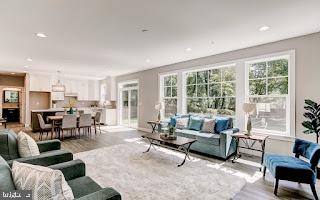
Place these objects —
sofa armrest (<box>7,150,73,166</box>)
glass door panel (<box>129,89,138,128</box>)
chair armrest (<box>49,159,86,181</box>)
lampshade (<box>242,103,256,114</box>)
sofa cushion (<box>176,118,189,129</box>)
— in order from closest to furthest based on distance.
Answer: chair armrest (<box>49,159,86,181</box>) < sofa armrest (<box>7,150,73,166</box>) < lampshade (<box>242,103,256,114</box>) < sofa cushion (<box>176,118,189,129</box>) < glass door panel (<box>129,89,138,128</box>)

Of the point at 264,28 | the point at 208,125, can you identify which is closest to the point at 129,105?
the point at 208,125

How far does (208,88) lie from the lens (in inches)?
225

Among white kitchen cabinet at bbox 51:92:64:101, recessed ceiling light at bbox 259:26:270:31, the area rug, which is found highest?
recessed ceiling light at bbox 259:26:270:31

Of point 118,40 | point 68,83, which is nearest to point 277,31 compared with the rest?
point 118,40

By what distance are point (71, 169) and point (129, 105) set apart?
742cm

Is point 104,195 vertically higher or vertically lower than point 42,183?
lower

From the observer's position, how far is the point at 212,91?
5621mm

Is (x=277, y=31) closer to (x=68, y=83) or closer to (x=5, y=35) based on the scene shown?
(x=5, y=35)

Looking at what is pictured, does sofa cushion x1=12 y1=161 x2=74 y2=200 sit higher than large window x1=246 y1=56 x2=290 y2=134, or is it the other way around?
large window x1=246 y1=56 x2=290 y2=134

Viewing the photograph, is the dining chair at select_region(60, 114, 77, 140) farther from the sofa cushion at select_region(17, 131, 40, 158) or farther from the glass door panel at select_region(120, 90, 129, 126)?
the sofa cushion at select_region(17, 131, 40, 158)

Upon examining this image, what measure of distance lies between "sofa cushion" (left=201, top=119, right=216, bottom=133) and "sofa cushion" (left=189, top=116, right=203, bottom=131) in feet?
0.54

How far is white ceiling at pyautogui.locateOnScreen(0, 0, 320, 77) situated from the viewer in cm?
264

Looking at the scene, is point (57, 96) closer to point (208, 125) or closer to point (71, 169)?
point (208, 125)

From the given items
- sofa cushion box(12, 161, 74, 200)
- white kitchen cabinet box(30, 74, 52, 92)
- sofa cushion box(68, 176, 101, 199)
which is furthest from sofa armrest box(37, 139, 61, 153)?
white kitchen cabinet box(30, 74, 52, 92)
